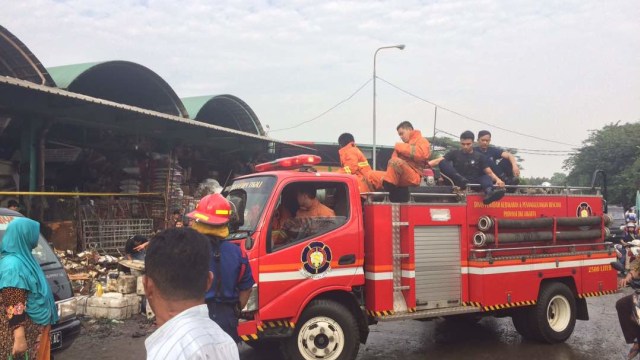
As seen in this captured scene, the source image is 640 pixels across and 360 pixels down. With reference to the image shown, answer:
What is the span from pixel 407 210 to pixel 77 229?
806cm

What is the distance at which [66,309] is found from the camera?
501 cm

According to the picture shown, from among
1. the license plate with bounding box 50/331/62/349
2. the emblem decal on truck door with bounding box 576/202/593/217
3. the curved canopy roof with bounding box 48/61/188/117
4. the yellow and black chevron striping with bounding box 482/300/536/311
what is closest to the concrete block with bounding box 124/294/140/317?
the license plate with bounding box 50/331/62/349

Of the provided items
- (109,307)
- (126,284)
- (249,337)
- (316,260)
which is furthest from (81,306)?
(316,260)

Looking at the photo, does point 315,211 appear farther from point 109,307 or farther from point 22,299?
point 109,307

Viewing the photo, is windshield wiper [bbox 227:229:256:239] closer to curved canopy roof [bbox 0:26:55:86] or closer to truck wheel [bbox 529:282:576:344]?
truck wheel [bbox 529:282:576:344]

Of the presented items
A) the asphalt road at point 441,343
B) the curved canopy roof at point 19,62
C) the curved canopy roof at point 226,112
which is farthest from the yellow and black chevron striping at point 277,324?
the curved canopy roof at point 226,112

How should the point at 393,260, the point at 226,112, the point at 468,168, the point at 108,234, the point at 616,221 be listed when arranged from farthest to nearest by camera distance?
the point at 226,112, the point at 616,221, the point at 108,234, the point at 468,168, the point at 393,260

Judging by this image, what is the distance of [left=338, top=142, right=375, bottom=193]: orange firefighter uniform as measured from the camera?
647cm

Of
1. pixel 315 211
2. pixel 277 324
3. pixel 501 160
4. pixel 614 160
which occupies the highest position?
pixel 614 160

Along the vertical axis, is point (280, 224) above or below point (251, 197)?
below

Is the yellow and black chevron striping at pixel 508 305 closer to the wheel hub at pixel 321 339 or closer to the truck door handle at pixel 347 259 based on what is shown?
the truck door handle at pixel 347 259

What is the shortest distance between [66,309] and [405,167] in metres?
3.89

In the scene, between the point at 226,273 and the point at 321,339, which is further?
the point at 321,339

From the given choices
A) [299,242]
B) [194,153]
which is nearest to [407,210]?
[299,242]
